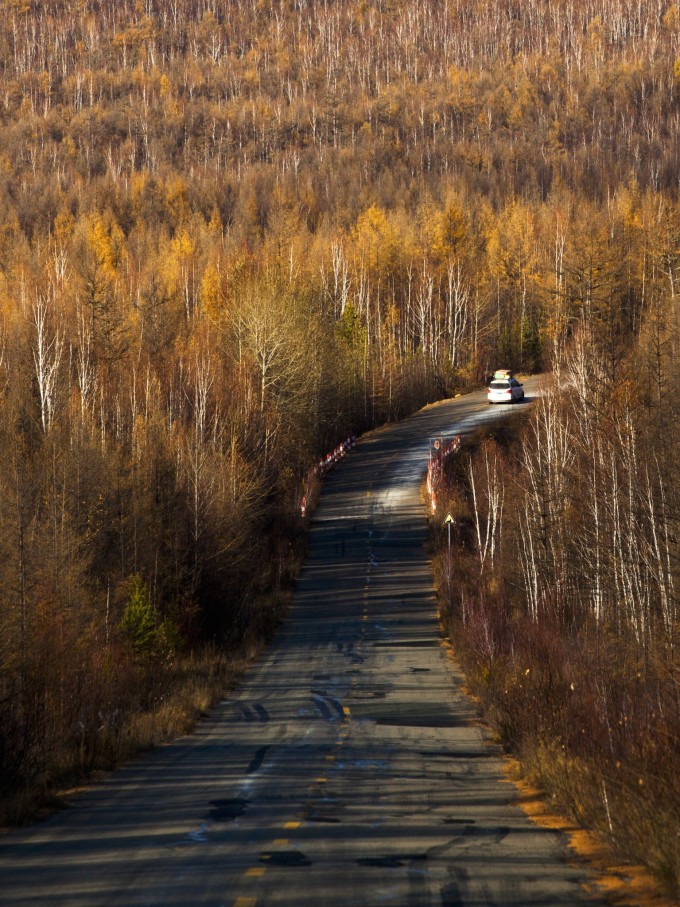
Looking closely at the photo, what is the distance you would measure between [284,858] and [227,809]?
226 cm

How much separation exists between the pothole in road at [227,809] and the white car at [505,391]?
5277cm

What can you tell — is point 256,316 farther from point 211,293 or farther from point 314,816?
point 314,816

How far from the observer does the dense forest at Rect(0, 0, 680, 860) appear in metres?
24.2

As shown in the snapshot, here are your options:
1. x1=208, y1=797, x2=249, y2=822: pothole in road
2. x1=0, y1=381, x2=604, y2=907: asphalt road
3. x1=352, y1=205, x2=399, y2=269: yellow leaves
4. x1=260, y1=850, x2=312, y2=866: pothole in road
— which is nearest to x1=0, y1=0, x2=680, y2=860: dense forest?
x1=352, y1=205, x2=399, y2=269: yellow leaves

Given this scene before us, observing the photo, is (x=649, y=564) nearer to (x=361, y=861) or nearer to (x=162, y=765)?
(x=162, y=765)

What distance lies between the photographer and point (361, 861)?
8.65 metres

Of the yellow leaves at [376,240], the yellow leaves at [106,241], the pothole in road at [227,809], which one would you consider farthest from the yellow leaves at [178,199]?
the pothole in road at [227,809]

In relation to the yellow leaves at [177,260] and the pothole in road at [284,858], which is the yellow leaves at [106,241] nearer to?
the yellow leaves at [177,260]

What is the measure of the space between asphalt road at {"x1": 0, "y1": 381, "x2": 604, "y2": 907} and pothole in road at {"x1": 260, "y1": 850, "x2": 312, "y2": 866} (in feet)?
0.08

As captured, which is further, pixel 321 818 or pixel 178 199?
pixel 178 199

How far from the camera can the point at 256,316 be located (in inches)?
1922

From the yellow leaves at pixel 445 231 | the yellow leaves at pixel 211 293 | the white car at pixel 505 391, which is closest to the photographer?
the white car at pixel 505 391

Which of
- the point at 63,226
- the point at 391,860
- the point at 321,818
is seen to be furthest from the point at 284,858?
the point at 63,226

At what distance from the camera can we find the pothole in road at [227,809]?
1044cm
